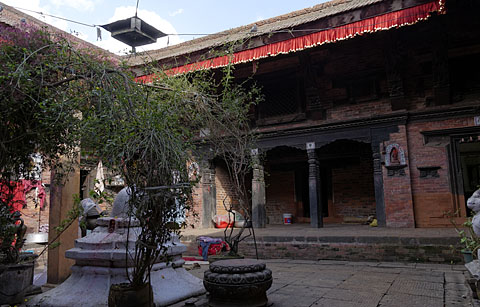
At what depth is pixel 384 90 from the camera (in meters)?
9.16

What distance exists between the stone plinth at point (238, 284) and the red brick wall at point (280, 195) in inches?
363

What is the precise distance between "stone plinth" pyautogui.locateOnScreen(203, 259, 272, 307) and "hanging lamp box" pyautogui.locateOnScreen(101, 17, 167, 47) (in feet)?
51.1

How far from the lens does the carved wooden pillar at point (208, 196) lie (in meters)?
11.2

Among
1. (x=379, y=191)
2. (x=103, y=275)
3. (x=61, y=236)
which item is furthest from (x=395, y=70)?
(x=61, y=236)

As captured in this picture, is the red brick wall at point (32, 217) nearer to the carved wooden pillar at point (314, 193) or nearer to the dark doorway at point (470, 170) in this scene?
the carved wooden pillar at point (314, 193)

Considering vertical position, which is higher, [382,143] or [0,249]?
[382,143]

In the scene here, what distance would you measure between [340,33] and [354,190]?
598 cm

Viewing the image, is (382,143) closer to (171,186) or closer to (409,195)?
(409,195)

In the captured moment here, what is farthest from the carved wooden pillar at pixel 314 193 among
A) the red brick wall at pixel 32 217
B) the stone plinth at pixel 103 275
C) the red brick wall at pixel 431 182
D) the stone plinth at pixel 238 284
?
the red brick wall at pixel 32 217

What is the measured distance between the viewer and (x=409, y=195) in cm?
830

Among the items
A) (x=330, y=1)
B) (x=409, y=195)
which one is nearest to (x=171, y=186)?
(x=409, y=195)

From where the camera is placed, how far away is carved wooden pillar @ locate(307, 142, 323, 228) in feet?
30.7

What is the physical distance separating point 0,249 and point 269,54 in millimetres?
6856

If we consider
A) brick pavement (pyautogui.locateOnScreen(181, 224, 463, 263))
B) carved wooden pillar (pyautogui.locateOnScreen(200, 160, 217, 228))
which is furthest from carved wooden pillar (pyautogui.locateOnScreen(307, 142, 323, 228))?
carved wooden pillar (pyautogui.locateOnScreen(200, 160, 217, 228))
